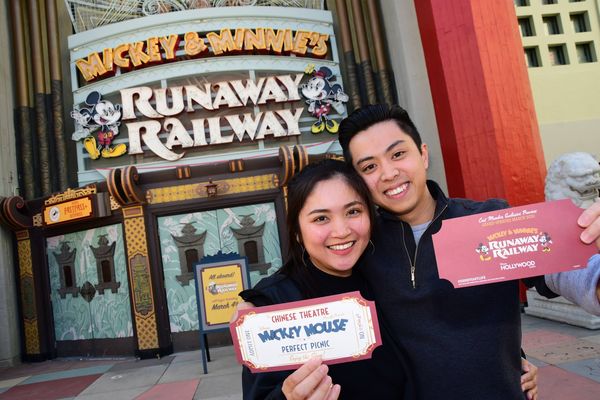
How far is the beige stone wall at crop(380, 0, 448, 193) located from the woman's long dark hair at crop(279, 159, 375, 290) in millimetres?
7568

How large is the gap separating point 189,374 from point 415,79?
730 cm

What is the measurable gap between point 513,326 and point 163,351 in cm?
699

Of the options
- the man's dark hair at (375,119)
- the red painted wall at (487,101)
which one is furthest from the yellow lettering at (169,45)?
the man's dark hair at (375,119)

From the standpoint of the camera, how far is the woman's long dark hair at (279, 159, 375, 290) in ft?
5.70

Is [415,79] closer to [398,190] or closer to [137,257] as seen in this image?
[137,257]

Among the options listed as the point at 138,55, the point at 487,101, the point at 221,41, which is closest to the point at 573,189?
the point at 487,101

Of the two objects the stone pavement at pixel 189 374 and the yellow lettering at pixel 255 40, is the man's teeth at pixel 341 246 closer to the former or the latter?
the stone pavement at pixel 189 374

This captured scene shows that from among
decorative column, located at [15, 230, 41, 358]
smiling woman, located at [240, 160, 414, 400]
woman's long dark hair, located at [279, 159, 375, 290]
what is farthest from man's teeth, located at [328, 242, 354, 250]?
decorative column, located at [15, 230, 41, 358]

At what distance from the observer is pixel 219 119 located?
947 centimetres

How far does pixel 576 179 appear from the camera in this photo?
16.9 feet

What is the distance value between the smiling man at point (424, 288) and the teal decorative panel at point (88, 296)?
23.6 feet

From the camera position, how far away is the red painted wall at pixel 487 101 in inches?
272

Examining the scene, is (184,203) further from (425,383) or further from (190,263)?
(425,383)

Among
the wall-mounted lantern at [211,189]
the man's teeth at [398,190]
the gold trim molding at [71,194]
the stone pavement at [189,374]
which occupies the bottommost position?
the stone pavement at [189,374]
